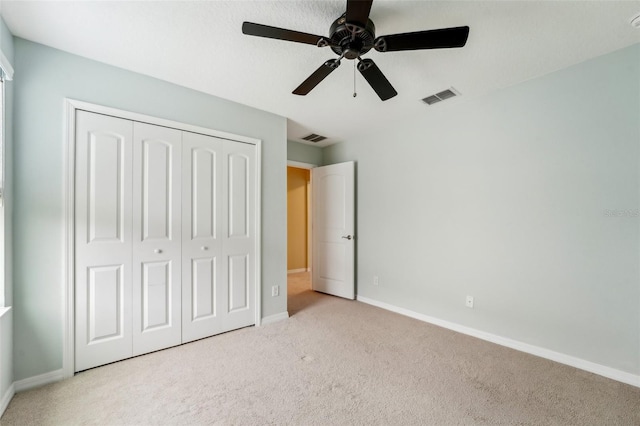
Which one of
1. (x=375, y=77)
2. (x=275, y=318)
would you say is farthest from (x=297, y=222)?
(x=375, y=77)

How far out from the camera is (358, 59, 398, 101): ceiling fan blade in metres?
1.79

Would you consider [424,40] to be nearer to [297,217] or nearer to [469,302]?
[469,302]

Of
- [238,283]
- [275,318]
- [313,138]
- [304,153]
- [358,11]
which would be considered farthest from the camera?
[304,153]

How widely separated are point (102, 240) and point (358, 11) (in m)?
2.43

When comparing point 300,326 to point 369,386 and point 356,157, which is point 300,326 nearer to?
point 369,386

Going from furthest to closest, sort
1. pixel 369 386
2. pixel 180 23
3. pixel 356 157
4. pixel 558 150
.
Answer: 1. pixel 356 157
2. pixel 558 150
3. pixel 369 386
4. pixel 180 23

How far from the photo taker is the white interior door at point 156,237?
7.79ft

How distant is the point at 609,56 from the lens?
7.06ft

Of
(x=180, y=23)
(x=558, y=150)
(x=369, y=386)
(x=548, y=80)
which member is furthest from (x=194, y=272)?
(x=548, y=80)

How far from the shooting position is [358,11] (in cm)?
138

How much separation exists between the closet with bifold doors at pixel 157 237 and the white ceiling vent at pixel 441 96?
1.95 metres

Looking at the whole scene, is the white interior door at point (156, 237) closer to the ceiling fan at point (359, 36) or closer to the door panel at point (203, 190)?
the door panel at point (203, 190)

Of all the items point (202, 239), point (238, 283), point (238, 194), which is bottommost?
point (238, 283)

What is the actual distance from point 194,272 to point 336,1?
8.10 feet
